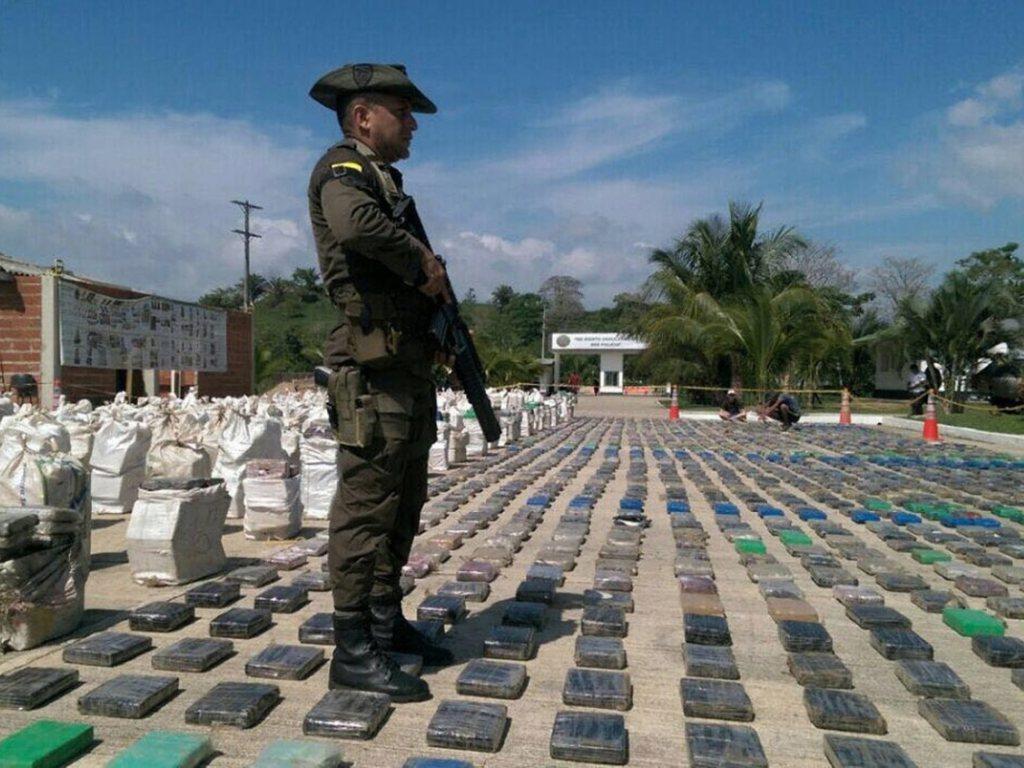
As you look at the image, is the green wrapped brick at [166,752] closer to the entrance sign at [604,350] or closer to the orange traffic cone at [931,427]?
the orange traffic cone at [931,427]

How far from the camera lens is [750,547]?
481 cm

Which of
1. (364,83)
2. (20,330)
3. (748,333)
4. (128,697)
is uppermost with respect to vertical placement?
(748,333)

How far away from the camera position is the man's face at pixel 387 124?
2645 mm

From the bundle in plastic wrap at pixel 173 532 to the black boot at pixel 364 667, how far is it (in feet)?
5.29

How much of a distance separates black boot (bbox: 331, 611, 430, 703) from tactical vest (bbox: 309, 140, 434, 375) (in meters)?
0.86

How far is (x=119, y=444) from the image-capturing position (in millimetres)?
5863

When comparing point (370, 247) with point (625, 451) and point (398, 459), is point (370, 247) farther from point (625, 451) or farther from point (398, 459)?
point (625, 451)

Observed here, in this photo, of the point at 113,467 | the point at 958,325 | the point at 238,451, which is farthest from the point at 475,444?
the point at 958,325

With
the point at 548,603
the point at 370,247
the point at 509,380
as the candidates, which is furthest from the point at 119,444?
the point at 509,380

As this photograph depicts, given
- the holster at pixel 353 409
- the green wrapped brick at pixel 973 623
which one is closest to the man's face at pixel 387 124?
the holster at pixel 353 409

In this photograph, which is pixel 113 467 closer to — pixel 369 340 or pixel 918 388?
pixel 369 340

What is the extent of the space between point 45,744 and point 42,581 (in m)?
1.05

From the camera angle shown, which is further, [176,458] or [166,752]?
[176,458]

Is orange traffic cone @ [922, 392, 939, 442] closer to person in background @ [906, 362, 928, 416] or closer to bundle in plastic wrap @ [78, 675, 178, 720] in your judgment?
person in background @ [906, 362, 928, 416]
